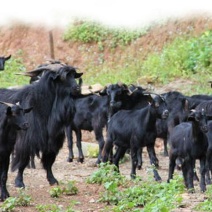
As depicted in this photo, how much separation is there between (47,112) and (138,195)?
257cm

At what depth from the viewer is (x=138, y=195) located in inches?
464

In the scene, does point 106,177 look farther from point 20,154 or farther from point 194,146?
point 194,146

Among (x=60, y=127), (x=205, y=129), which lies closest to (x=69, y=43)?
(x=60, y=127)

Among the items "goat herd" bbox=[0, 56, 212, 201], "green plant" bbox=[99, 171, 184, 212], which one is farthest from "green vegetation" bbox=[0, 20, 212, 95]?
"green plant" bbox=[99, 171, 184, 212]

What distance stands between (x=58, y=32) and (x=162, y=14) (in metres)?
4.37

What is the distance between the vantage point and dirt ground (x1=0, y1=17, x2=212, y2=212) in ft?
39.6

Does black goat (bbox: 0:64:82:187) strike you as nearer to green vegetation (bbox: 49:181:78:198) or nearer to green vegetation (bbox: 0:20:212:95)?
green vegetation (bbox: 49:181:78:198)

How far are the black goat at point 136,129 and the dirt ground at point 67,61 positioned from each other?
0.68 m

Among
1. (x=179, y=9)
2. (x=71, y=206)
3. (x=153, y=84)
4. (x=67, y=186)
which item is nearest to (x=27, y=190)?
(x=67, y=186)

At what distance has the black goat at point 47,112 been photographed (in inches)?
521

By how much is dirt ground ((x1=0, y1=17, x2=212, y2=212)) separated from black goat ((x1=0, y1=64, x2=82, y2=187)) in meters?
0.52

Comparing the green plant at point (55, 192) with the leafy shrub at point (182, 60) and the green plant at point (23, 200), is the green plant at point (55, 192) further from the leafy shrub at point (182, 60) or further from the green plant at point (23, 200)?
the leafy shrub at point (182, 60)

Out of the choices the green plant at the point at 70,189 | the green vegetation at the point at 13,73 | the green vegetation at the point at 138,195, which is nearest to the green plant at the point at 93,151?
the green vegetation at the point at 138,195

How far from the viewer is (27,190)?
12734 mm
